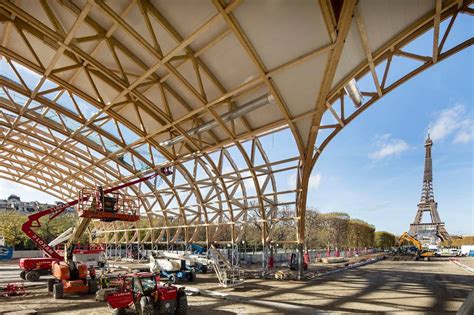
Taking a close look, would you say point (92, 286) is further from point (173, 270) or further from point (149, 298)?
point (149, 298)

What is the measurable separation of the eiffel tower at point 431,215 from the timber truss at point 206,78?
3992 inches

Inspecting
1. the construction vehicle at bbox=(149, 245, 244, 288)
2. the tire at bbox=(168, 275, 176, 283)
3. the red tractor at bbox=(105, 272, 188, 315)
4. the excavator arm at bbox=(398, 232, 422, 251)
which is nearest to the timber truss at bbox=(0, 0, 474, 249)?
the construction vehicle at bbox=(149, 245, 244, 288)

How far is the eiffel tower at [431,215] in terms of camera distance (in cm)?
10350

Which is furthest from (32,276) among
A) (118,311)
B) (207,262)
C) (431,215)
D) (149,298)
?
(431,215)

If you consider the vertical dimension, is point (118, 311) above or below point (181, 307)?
below

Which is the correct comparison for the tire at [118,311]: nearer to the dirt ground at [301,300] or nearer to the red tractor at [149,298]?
the red tractor at [149,298]

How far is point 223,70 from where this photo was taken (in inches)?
644

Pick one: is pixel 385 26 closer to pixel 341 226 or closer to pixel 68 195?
pixel 68 195

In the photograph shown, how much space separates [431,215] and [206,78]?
119706mm

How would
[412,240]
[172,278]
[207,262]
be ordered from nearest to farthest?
[172,278]
[207,262]
[412,240]

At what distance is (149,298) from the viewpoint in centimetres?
1106

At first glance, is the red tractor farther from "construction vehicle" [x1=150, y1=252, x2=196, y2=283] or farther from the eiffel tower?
the eiffel tower

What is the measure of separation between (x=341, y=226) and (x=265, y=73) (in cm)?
5762

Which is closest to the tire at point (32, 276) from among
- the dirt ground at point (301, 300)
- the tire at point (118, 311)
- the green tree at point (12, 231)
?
the dirt ground at point (301, 300)
